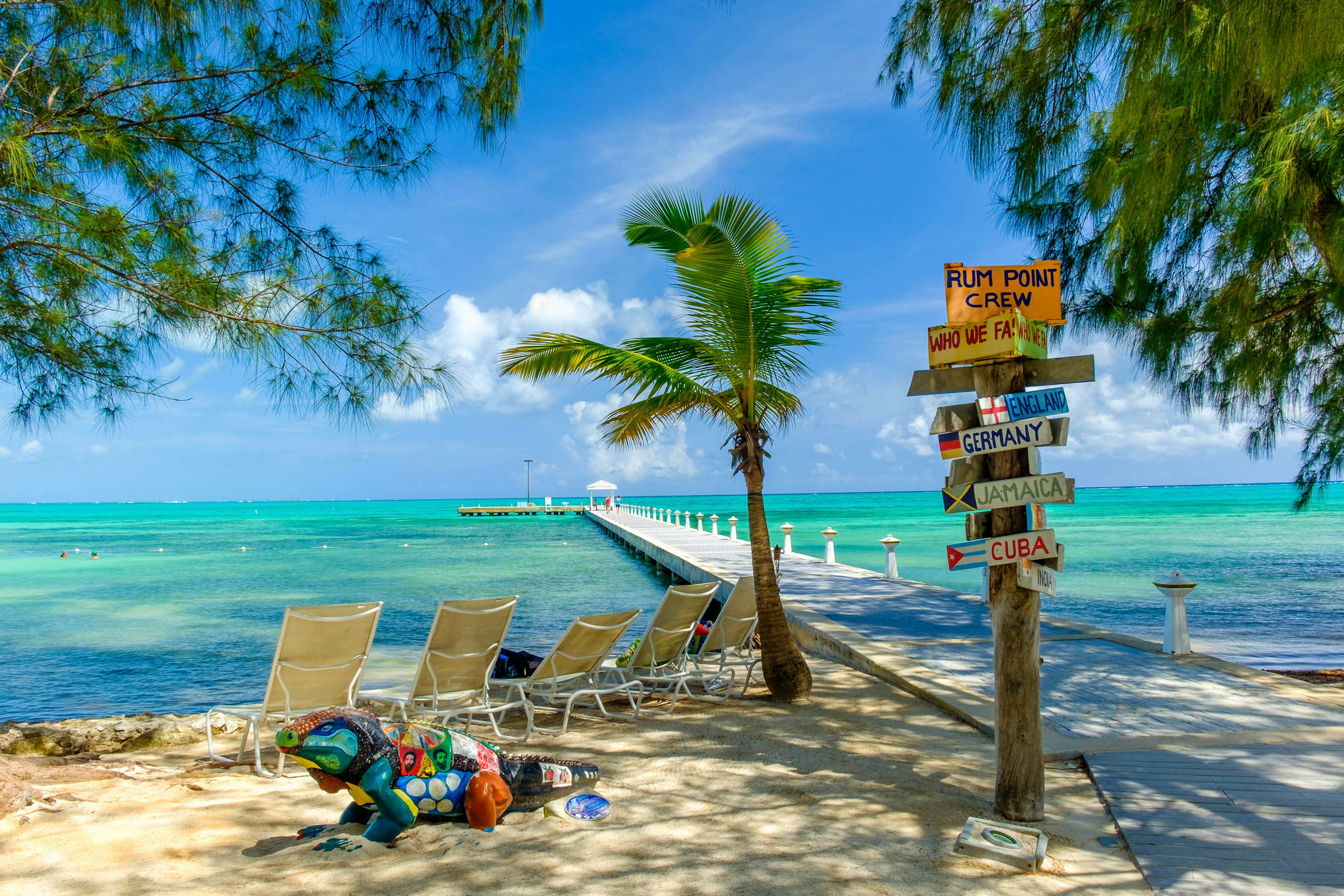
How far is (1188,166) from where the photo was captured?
5.68 meters

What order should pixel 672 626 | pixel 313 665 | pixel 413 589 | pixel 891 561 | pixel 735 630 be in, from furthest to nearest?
pixel 413 589 < pixel 891 561 < pixel 735 630 < pixel 672 626 < pixel 313 665

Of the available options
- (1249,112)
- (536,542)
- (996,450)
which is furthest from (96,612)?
(536,542)

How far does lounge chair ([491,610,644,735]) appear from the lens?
531 cm

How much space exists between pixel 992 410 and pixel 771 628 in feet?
9.48

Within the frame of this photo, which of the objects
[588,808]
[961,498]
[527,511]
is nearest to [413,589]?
[588,808]

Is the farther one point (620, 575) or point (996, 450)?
point (620, 575)

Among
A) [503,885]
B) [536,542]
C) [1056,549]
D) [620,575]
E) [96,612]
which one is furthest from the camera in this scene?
[536,542]

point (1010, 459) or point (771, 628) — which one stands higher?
point (1010, 459)

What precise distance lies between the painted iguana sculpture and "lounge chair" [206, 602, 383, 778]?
3.51ft

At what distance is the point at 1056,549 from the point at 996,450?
48 cm

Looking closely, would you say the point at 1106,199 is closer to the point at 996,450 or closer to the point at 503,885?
the point at 996,450

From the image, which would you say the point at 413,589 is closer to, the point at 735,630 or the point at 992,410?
the point at 735,630

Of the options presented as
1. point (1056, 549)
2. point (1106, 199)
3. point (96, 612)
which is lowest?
point (96, 612)

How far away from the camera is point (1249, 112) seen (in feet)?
18.7
